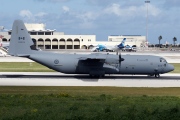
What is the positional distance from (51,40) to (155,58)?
125136 mm

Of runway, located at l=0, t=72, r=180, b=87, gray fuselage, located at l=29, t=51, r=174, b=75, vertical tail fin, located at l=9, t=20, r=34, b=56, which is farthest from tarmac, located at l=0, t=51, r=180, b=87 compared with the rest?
vertical tail fin, located at l=9, t=20, r=34, b=56

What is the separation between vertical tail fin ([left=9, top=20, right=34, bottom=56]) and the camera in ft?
160

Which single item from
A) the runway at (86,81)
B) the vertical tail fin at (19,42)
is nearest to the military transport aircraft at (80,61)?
the vertical tail fin at (19,42)

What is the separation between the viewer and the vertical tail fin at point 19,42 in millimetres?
48906

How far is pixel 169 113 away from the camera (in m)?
17.8

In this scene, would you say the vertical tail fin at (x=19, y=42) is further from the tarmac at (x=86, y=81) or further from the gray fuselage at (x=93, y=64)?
the tarmac at (x=86, y=81)

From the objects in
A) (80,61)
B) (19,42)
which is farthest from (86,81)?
(19,42)

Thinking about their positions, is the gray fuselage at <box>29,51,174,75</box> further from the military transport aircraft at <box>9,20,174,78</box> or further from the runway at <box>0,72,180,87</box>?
the runway at <box>0,72,180,87</box>

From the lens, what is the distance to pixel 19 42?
1934 inches

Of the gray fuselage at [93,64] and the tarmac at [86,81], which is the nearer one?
the tarmac at [86,81]

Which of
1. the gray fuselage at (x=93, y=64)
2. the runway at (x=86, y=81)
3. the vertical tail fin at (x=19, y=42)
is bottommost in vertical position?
the runway at (x=86, y=81)

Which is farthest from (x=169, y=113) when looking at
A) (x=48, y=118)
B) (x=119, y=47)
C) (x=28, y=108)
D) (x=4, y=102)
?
(x=119, y=47)

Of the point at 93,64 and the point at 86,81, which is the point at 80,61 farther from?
the point at 86,81

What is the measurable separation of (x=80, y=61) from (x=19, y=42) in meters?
7.24
